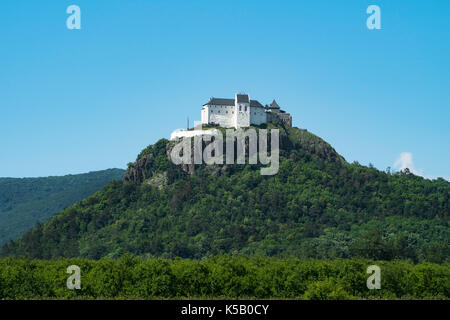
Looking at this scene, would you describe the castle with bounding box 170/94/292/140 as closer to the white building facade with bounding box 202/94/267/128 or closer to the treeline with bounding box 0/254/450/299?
the white building facade with bounding box 202/94/267/128

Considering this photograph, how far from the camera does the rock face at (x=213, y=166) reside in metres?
184

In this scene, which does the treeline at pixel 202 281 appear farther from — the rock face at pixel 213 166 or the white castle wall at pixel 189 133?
the rock face at pixel 213 166

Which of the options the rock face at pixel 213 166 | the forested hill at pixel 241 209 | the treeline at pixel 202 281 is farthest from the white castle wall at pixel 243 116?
the treeline at pixel 202 281

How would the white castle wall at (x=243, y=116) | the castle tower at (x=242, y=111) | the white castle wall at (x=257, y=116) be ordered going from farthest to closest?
the white castle wall at (x=257, y=116) → the castle tower at (x=242, y=111) → the white castle wall at (x=243, y=116)

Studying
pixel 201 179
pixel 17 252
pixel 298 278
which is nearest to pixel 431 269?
pixel 298 278

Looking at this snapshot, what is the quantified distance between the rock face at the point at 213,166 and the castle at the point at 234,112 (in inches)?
289

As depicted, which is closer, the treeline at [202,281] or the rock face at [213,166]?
the treeline at [202,281]

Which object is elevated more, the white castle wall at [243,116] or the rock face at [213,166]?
the white castle wall at [243,116]

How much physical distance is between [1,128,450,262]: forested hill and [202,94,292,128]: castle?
7.96 metres

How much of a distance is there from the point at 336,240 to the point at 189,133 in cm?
4525

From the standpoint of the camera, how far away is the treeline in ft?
221

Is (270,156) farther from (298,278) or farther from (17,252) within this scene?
(298,278)

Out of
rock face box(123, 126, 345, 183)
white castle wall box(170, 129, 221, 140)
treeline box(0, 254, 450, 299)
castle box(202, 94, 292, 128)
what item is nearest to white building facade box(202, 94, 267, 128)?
castle box(202, 94, 292, 128)

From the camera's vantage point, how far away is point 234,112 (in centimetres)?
18012
